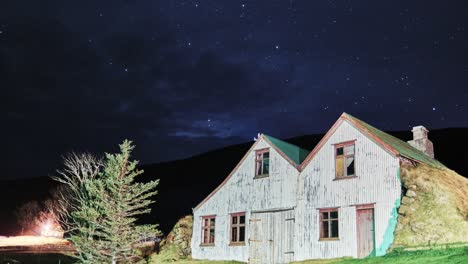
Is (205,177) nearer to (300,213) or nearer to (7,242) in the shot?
(7,242)

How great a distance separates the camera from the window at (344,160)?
83.6 ft

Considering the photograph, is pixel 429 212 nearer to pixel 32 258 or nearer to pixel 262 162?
pixel 262 162

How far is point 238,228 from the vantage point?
1155 inches

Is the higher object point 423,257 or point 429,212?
point 429,212

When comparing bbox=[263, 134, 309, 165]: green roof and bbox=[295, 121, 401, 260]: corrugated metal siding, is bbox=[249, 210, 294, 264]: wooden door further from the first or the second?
bbox=[263, 134, 309, 165]: green roof

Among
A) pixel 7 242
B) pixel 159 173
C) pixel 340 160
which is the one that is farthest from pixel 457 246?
pixel 159 173

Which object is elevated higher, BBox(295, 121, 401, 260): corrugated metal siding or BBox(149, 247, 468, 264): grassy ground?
BBox(295, 121, 401, 260): corrugated metal siding

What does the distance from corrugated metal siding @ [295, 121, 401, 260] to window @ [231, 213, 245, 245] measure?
4.19 m

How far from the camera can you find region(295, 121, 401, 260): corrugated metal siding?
76.3ft

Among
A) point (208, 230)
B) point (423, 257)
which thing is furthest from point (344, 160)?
point (208, 230)

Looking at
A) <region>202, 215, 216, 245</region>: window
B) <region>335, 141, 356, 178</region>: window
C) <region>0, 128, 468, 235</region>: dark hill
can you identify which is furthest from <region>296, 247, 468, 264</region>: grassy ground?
<region>0, 128, 468, 235</region>: dark hill

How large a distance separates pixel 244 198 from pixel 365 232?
8.48 metres

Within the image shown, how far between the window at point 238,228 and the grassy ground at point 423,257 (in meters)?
7.91

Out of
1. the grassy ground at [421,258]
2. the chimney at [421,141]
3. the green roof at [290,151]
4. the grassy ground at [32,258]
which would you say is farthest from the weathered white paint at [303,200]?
the grassy ground at [32,258]
